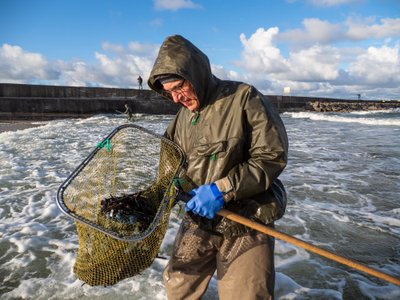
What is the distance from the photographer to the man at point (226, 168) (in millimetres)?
1977

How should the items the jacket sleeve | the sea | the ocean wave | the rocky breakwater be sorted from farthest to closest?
the rocky breakwater, the ocean wave, the sea, the jacket sleeve

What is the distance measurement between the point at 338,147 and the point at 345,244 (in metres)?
8.64

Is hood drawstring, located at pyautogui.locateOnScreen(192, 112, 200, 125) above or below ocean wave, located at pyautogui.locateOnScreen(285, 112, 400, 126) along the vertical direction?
above

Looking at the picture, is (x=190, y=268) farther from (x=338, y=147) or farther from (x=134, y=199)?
(x=338, y=147)

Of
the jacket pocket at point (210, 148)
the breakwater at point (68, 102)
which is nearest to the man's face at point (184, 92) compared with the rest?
the jacket pocket at point (210, 148)

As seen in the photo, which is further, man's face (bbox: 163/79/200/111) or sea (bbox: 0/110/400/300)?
sea (bbox: 0/110/400/300)

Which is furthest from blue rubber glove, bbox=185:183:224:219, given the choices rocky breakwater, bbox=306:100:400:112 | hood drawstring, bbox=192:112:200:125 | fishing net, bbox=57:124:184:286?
rocky breakwater, bbox=306:100:400:112

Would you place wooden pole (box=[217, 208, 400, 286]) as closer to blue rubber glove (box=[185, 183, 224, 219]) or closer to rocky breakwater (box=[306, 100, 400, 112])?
blue rubber glove (box=[185, 183, 224, 219])

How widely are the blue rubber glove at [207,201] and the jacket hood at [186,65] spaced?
58cm

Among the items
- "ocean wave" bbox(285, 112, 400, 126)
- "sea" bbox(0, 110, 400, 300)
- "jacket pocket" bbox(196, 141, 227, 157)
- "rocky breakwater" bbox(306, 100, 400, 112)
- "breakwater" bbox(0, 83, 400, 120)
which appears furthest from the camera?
"rocky breakwater" bbox(306, 100, 400, 112)

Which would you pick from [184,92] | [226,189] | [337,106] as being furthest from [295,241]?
[337,106]

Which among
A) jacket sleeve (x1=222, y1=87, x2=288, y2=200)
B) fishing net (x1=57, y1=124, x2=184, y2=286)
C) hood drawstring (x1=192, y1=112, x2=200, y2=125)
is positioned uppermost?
hood drawstring (x1=192, y1=112, x2=200, y2=125)

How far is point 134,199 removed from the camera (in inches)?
96.3

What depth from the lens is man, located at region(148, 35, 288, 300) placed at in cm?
198
